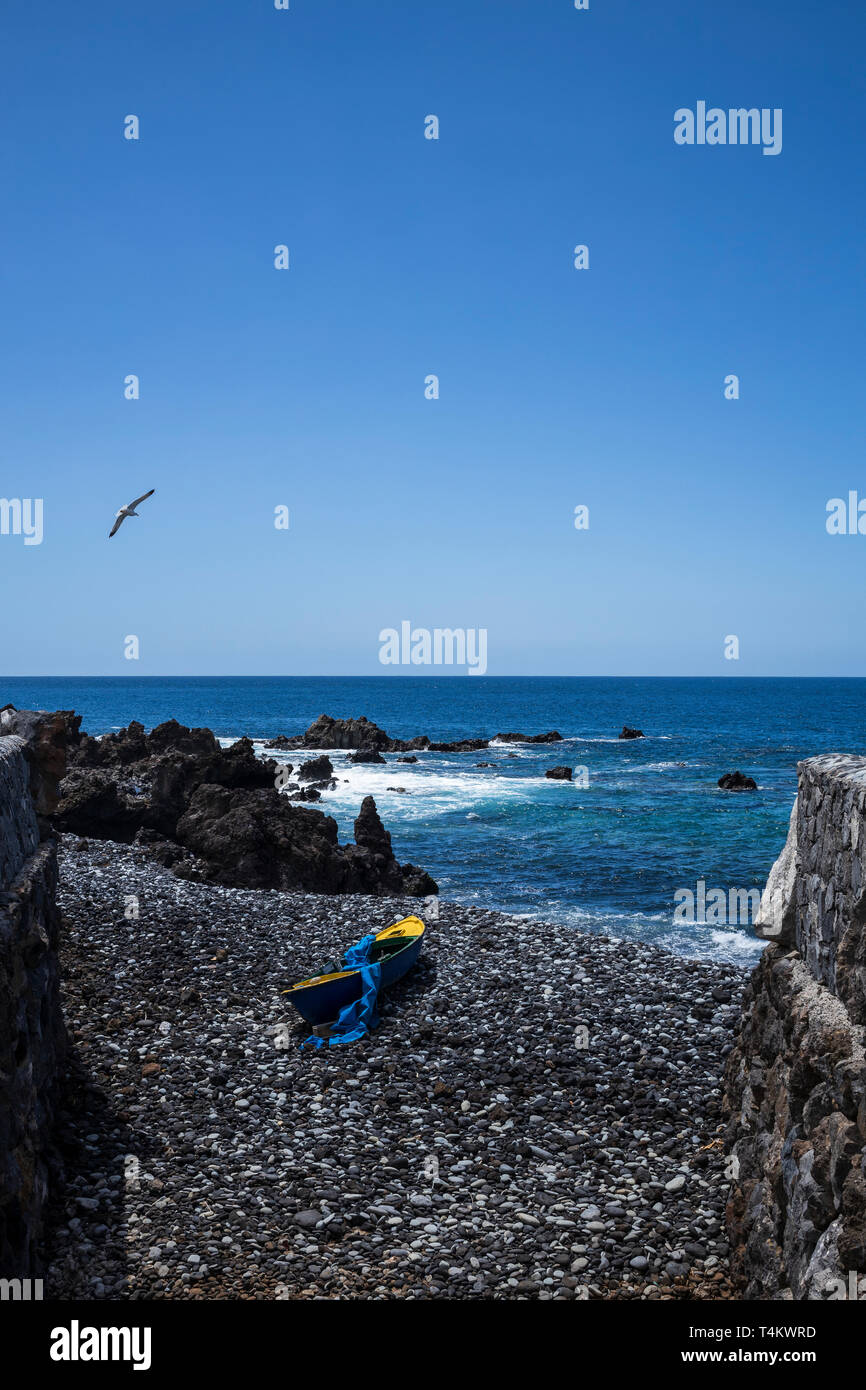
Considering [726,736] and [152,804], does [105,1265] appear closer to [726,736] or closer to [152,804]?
[152,804]

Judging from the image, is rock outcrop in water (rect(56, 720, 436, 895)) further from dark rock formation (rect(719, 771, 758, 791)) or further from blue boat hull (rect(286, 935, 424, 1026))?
dark rock formation (rect(719, 771, 758, 791))

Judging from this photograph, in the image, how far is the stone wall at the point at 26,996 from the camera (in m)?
6.89

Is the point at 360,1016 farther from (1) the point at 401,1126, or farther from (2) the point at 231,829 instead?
(2) the point at 231,829

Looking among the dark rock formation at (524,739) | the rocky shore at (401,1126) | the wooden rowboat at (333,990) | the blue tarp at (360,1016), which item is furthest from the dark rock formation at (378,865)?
the dark rock formation at (524,739)

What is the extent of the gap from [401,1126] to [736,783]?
42.2 meters

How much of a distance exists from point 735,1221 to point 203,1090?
655 cm

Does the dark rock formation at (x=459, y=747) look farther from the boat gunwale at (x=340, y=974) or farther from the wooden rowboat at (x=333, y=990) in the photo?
the wooden rowboat at (x=333, y=990)

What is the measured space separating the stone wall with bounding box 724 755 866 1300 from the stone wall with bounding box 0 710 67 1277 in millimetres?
5908

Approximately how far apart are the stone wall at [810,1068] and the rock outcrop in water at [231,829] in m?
16.4

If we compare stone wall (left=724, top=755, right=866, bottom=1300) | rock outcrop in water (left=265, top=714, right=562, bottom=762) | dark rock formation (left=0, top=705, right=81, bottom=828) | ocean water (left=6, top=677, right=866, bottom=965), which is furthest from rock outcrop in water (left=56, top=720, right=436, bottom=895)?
rock outcrop in water (left=265, top=714, right=562, bottom=762)

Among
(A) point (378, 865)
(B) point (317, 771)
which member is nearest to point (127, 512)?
(A) point (378, 865)

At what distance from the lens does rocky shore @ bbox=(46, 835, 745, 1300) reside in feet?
25.5

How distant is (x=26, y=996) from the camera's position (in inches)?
320

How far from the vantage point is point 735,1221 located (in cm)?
777
